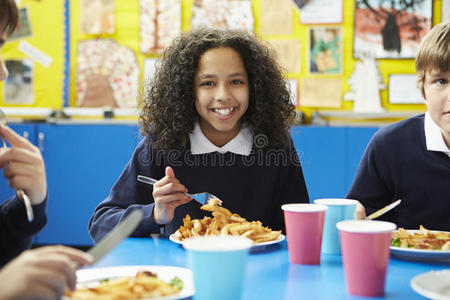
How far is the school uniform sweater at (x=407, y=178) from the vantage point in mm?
1410

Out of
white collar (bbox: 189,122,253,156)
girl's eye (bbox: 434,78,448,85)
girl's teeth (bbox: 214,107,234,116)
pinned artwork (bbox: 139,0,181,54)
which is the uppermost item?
pinned artwork (bbox: 139,0,181,54)

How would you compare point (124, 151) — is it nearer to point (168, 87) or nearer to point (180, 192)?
point (168, 87)

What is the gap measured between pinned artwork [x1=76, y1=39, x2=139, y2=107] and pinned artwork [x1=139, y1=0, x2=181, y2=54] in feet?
0.49

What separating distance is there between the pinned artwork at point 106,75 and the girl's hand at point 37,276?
9.54ft

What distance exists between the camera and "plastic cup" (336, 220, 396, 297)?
72cm

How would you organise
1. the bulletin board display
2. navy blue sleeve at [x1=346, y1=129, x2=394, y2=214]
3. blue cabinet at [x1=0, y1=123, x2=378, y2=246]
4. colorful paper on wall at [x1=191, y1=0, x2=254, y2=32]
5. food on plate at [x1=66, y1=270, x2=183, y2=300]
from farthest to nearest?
the bulletin board display, colorful paper on wall at [x1=191, y1=0, x2=254, y2=32], blue cabinet at [x1=0, y1=123, x2=378, y2=246], navy blue sleeve at [x1=346, y1=129, x2=394, y2=214], food on plate at [x1=66, y1=270, x2=183, y2=300]

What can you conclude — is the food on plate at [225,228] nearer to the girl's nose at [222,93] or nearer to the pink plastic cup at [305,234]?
the pink plastic cup at [305,234]

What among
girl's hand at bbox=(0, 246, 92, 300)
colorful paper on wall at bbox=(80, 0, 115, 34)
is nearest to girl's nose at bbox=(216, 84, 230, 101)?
girl's hand at bbox=(0, 246, 92, 300)

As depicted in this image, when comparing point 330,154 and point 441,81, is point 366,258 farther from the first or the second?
point 330,154

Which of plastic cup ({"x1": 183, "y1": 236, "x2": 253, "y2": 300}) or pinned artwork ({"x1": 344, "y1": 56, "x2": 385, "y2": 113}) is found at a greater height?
pinned artwork ({"x1": 344, "y1": 56, "x2": 385, "y2": 113})

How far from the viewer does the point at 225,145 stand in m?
1.57

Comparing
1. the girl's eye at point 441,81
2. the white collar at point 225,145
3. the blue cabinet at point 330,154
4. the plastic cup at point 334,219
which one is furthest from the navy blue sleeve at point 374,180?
the blue cabinet at point 330,154

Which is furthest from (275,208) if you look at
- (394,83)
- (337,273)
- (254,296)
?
(394,83)

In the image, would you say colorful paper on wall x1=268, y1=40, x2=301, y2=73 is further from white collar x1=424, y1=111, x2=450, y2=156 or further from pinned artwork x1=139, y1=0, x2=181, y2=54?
white collar x1=424, y1=111, x2=450, y2=156
